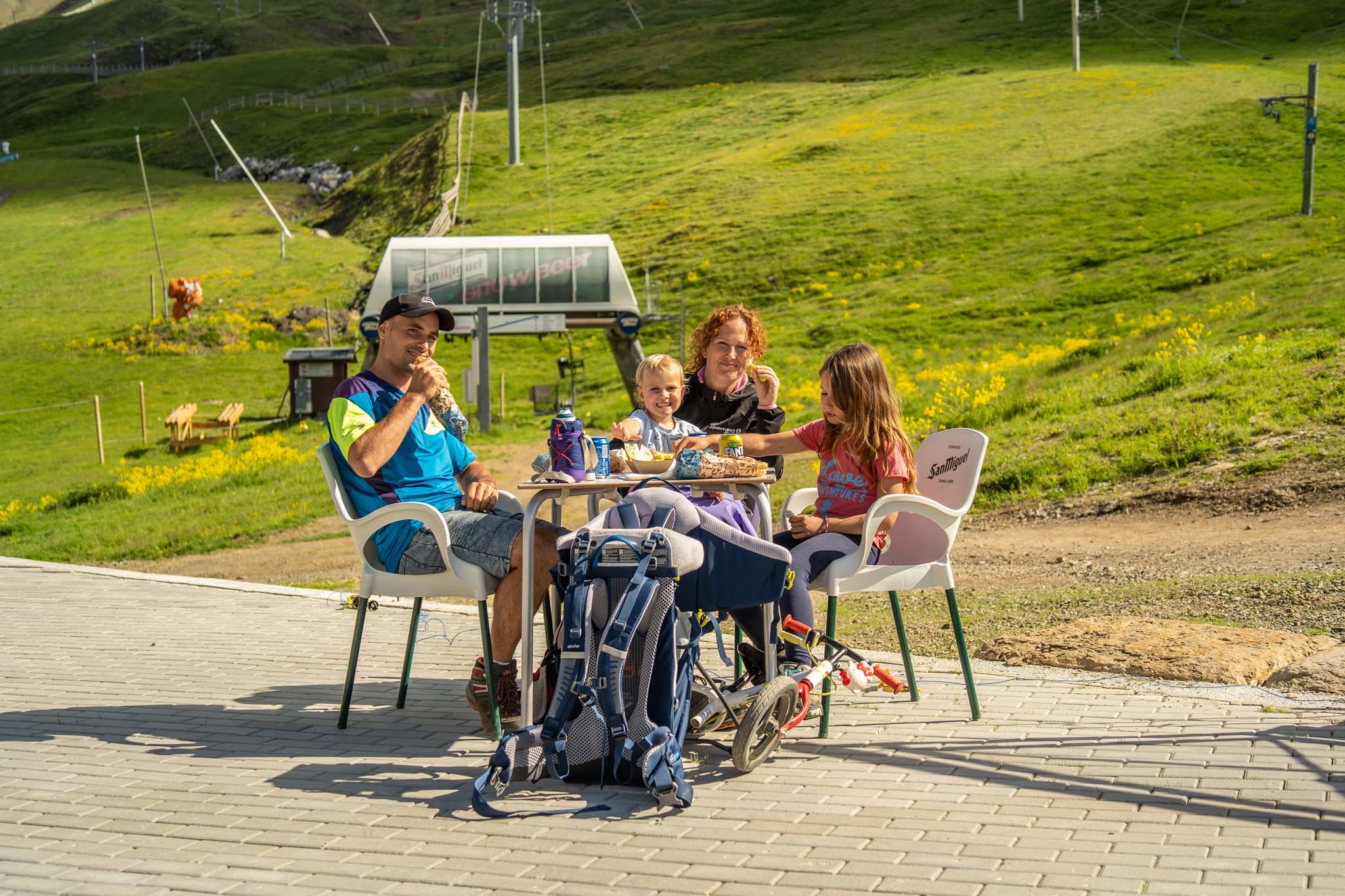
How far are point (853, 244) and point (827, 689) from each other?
119 feet

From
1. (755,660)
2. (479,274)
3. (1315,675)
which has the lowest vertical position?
(1315,675)

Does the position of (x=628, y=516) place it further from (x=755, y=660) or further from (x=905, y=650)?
(x=905, y=650)

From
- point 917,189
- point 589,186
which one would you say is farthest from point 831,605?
point 589,186

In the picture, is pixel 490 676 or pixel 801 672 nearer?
pixel 801 672

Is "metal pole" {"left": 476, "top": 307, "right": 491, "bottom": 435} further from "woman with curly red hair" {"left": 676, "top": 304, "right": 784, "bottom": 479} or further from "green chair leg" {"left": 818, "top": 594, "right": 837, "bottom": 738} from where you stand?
"green chair leg" {"left": 818, "top": 594, "right": 837, "bottom": 738}

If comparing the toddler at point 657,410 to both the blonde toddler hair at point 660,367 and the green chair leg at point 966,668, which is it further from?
the green chair leg at point 966,668

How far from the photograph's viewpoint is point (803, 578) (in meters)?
5.52

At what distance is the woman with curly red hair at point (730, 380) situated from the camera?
260 inches

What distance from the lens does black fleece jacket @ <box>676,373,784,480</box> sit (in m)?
6.75

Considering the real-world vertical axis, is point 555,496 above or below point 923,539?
above

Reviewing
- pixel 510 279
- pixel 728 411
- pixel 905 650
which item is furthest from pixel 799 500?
pixel 510 279

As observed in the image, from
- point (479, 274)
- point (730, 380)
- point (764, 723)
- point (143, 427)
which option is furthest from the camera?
point (143, 427)

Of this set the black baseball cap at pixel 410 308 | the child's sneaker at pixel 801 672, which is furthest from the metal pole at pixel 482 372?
the child's sneaker at pixel 801 672

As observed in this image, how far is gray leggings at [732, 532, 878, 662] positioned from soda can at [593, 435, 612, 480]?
796 millimetres
